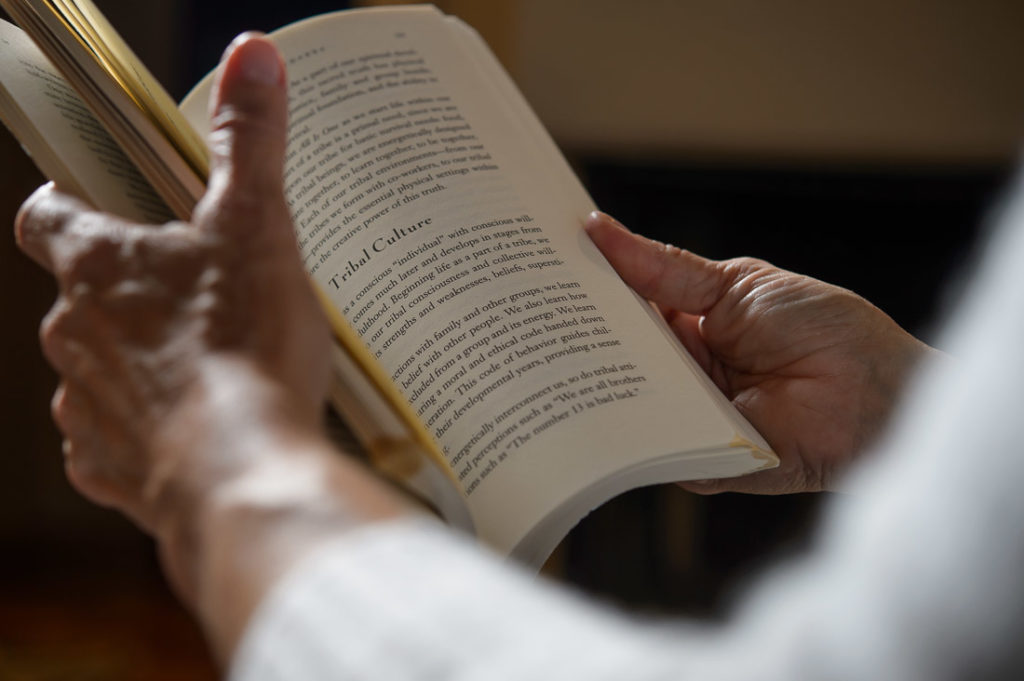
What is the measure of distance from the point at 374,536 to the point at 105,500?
14 centimetres

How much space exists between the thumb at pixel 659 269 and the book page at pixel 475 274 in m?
0.01

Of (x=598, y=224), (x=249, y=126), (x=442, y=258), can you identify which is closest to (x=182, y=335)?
(x=249, y=126)

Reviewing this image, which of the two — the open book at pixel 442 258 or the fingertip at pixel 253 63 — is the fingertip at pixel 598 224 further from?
the fingertip at pixel 253 63

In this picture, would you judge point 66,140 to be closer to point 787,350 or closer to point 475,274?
point 475,274

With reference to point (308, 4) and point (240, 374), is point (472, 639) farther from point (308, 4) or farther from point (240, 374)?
point (308, 4)

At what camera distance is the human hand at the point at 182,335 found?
29cm

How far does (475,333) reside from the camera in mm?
490

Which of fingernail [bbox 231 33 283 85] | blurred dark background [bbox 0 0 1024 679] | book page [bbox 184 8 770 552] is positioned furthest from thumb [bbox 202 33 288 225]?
blurred dark background [bbox 0 0 1024 679]

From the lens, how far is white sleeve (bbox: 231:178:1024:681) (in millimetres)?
205

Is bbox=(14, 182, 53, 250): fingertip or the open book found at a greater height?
bbox=(14, 182, 53, 250): fingertip

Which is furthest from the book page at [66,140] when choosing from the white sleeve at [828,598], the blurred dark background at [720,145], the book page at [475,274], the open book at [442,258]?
the blurred dark background at [720,145]

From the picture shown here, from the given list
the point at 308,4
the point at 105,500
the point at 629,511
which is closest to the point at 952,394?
the point at 105,500

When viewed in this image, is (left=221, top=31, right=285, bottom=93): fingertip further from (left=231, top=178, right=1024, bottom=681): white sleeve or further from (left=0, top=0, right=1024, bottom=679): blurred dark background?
(left=0, top=0, right=1024, bottom=679): blurred dark background

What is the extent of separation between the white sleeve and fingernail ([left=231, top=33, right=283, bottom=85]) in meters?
0.23
